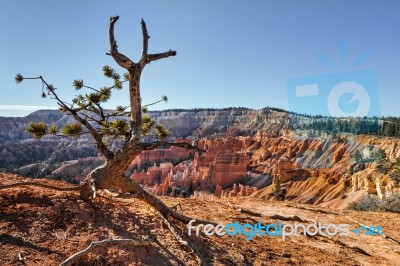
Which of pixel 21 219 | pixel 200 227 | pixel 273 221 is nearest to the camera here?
pixel 21 219

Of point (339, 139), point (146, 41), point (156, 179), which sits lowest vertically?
point (156, 179)

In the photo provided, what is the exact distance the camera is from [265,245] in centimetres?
510

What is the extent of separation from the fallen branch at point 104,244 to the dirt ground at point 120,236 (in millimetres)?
57

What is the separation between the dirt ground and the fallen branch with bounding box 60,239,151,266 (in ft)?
0.19

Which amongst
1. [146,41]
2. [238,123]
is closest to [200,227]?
[146,41]

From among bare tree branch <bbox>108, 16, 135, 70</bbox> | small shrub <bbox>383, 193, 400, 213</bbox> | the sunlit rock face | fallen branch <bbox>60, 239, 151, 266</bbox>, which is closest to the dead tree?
bare tree branch <bbox>108, 16, 135, 70</bbox>

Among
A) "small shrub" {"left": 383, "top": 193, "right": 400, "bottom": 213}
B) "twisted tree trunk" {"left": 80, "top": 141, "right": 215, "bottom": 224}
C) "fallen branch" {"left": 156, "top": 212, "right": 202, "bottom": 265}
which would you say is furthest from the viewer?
"small shrub" {"left": 383, "top": 193, "right": 400, "bottom": 213}

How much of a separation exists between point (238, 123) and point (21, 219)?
141 metres

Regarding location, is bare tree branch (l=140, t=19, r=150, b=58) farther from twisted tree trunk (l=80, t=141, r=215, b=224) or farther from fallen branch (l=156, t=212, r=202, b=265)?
fallen branch (l=156, t=212, r=202, b=265)

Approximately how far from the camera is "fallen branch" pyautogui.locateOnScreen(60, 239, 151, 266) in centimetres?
309

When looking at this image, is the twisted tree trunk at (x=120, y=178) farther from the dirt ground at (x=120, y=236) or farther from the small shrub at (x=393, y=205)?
the small shrub at (x=393, y=205)

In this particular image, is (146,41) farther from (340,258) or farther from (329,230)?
(329,230)

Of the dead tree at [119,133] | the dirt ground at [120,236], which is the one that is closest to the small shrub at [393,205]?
the dirt ground at [120,236]

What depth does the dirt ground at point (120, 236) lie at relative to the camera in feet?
11.3
